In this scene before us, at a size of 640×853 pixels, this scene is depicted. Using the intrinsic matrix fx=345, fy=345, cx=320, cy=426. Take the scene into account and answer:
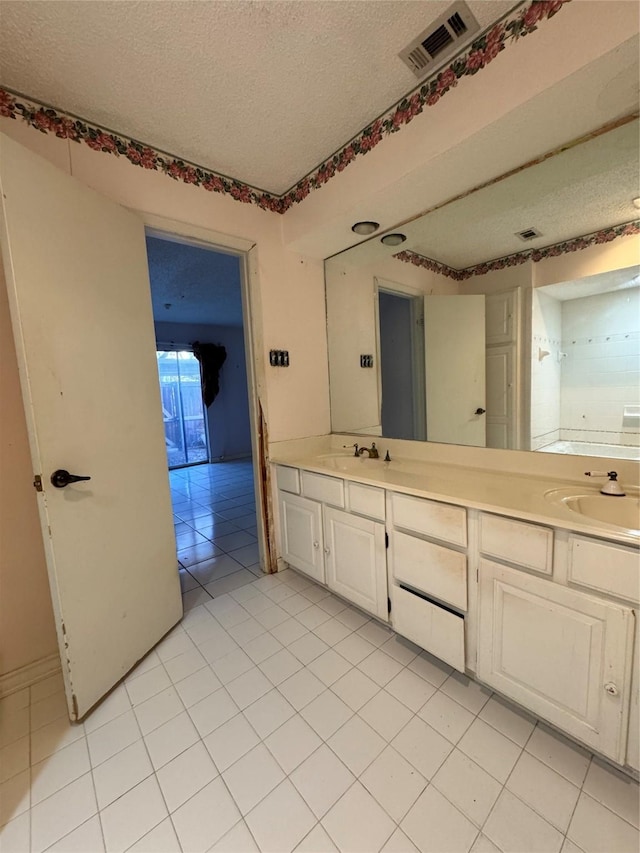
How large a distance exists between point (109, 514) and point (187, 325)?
16.7ft

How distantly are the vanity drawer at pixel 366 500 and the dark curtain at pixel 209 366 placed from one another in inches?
191

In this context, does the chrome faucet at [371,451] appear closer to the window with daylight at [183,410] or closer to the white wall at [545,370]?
the white wall at [545,370]

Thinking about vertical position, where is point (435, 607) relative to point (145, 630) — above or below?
above

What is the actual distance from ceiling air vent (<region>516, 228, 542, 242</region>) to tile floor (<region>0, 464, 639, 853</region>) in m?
2.06

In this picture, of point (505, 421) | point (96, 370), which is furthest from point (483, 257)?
point (96, 370)

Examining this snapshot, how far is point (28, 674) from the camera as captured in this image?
5.00ft

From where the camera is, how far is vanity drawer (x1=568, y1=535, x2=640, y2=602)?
36.9 inches

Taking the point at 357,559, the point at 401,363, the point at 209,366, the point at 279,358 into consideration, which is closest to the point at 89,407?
the point at 279,358

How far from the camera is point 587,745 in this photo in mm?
1071

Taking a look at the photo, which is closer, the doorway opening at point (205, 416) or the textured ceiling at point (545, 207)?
the textured ceiling at point (545, 207)

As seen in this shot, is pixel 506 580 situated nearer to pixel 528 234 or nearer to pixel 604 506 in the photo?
pixel 604 506

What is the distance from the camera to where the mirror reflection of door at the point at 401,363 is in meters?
2.26

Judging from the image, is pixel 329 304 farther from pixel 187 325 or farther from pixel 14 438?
pixel 187 325

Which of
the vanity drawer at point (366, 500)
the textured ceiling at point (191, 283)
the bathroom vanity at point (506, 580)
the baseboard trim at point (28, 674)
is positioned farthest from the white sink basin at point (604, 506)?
the textured ceiling at point (191, 283)
